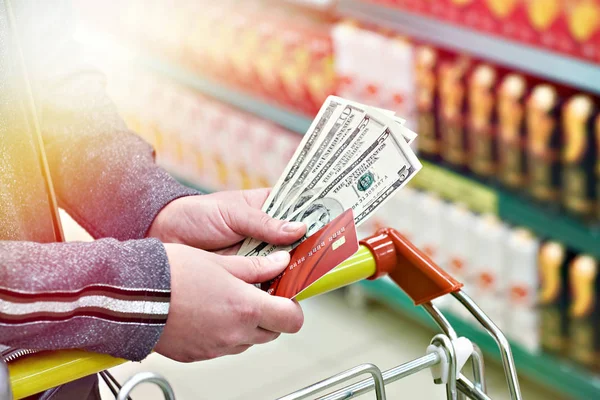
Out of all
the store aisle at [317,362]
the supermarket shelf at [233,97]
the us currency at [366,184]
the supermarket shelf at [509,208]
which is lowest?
the store aisle at [317,362]

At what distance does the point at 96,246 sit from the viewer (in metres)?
1.05

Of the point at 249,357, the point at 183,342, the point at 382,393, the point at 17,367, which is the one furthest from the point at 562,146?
the point at 17,367

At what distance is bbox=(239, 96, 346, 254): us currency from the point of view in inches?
49.1

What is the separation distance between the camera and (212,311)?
1062mm

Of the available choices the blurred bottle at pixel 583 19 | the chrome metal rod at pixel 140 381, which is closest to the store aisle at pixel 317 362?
the blurred bottle at pixel 583 19

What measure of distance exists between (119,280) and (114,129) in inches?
19.3

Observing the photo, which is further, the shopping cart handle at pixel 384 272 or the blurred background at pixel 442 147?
the blurred background at pixel 442 147

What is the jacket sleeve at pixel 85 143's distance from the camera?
1.36m

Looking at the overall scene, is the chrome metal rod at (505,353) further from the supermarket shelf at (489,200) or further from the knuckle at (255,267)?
the supermarket shelf at (489,200)

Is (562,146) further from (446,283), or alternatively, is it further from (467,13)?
(446,283)

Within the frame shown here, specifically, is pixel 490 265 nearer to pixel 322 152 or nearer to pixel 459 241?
pixel 459 241

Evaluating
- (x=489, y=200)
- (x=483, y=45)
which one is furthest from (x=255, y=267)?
(x=489, y=200)

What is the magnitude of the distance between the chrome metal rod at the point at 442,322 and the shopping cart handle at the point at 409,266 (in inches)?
0.9

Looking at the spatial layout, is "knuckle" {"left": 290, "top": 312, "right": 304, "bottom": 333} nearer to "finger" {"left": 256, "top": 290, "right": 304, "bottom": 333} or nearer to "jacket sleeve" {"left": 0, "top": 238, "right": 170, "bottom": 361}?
"finger" {"left": 256, "top": 290, "right": 304, "bottom": 333}
